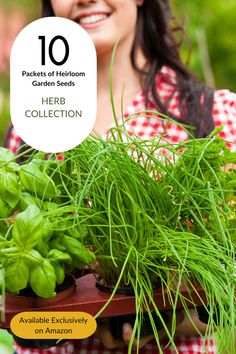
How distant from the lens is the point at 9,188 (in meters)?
0.75

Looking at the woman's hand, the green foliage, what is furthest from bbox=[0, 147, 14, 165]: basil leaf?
the green foliage

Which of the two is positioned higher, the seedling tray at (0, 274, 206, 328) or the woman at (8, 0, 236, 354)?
the woman at (8, 0, 236, 354)

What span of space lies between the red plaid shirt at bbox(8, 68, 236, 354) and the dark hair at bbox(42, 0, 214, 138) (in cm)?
2

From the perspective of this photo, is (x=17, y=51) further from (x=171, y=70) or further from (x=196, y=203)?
(x=171, y=70)

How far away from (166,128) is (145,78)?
355 millimetres

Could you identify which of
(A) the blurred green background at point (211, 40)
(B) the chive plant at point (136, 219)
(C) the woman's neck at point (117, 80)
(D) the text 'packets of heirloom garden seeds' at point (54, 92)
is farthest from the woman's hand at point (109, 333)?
(A) the blurred green background at point (211, 40)

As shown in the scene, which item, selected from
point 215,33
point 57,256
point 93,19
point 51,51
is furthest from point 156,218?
point 215,33

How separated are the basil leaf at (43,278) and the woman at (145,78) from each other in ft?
1.38

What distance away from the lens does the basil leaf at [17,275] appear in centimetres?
71

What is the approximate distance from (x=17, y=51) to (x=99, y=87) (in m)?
0.67

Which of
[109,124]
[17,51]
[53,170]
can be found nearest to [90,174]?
[53,170]

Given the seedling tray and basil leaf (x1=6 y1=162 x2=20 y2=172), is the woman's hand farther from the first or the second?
basil leaf (x1=6 y1=162 x2=20 y2=172)

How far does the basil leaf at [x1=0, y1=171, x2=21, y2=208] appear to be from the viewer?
75cm

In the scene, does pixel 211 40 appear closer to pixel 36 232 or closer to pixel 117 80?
pixel 117 80
